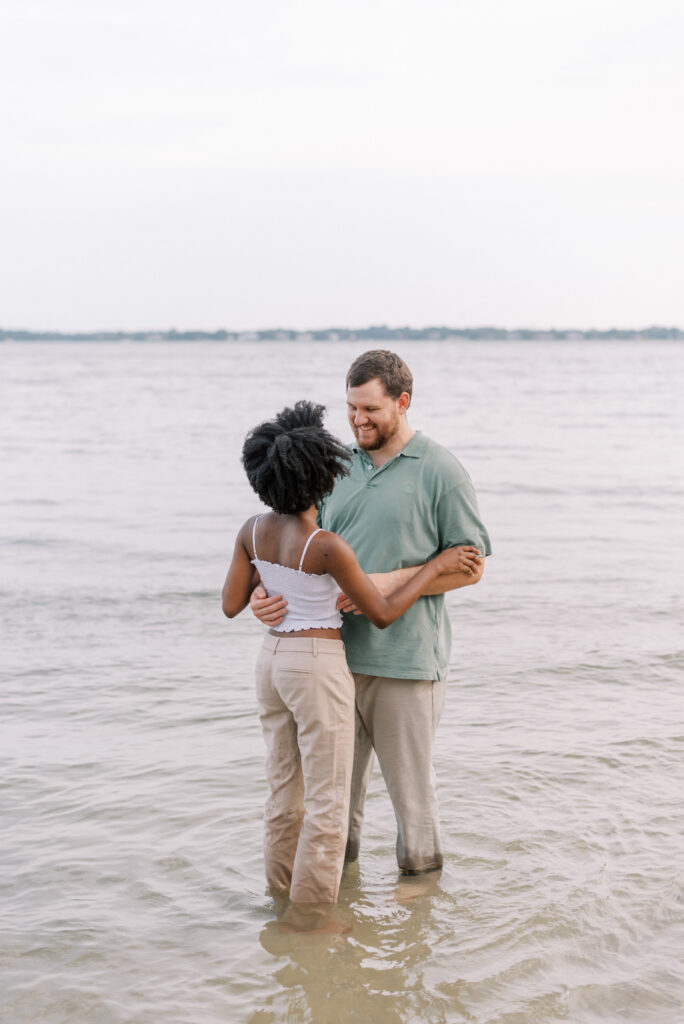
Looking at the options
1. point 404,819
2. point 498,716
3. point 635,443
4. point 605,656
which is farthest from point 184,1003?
point 635,443

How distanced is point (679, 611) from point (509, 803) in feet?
16.3

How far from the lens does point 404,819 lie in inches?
176

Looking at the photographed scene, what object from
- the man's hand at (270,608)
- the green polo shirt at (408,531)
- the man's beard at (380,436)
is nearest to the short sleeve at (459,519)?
the green polo shirt at (408,531)

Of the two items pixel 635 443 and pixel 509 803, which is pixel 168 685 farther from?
pixel 635 443

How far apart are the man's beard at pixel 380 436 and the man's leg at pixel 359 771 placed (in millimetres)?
921

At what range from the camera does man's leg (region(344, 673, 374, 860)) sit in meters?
4.33

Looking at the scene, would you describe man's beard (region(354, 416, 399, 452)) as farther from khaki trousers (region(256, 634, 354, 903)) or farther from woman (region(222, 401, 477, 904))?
khaki trousers (region(256, 634, 354, 903))

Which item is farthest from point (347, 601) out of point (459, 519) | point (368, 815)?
point (368, 815)

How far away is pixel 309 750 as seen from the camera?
396cm

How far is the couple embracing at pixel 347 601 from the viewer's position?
3.81 metres

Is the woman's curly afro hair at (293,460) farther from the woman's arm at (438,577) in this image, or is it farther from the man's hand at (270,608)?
the woman's arm at (438,577)

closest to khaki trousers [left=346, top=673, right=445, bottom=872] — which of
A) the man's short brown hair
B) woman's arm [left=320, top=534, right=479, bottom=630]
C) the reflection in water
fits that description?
the reflection in water

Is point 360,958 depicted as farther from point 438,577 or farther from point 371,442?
point 371,442

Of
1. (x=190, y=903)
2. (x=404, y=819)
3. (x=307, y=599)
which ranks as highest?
(x=307, y=599)
